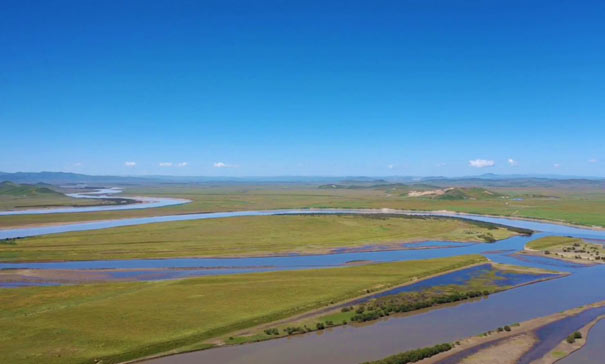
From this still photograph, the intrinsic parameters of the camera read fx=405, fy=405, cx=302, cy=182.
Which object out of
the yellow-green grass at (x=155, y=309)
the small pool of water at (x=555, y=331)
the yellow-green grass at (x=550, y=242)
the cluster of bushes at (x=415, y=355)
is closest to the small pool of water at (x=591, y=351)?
the small pool of water at (x=555, y=331)

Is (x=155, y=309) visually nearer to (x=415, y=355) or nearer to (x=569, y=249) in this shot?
(x=415, y=355)

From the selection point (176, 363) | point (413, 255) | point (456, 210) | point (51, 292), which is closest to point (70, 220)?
point (51, 292)

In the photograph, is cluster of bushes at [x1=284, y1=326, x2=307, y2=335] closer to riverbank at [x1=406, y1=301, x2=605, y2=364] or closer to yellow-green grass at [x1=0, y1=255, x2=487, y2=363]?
yellow-green grass at [x1=0, y1=255, x2=487, y2=363]

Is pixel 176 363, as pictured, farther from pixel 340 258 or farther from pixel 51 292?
pixel 340 258

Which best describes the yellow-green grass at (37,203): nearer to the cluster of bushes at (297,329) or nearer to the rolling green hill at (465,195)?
the rolling green hill at (465,195)

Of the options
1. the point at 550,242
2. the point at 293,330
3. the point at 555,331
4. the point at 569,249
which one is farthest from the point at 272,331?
the point at 550,242

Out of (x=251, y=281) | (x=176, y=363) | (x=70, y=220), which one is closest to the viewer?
(x=176, y=363)
